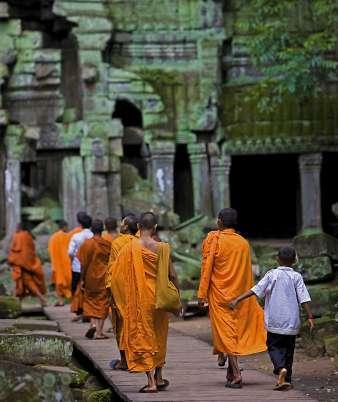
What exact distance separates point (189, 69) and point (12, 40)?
14.1 feet

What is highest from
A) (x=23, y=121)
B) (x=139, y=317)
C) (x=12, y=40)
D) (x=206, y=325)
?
(x=12, y=40)

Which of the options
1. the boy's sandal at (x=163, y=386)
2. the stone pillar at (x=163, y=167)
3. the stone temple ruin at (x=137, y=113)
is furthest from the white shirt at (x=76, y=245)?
the stone pillar at (x=163, y=167)

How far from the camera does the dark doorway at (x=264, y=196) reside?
2997 cm

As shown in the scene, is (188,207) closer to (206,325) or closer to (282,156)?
(282,156)

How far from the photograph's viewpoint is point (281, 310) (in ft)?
30.5

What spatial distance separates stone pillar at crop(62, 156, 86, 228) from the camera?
81.6ft

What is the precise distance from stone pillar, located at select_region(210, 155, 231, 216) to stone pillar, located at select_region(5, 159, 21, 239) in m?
4.64

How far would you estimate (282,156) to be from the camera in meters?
27.9

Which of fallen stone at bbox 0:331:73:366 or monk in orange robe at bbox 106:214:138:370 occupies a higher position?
monk in orange robe at bbox 106:214:138:370

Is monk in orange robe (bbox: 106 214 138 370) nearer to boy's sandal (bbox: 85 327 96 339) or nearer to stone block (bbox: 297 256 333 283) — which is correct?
boy's sandal (bbox: 85 327 96 339)

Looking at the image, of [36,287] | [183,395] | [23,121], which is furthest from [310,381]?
[23,121]

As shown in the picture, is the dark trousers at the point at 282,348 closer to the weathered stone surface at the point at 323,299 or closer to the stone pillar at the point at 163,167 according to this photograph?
the weathered stone surface at the point at 323,299

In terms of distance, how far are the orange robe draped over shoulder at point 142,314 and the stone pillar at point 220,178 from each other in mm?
16026

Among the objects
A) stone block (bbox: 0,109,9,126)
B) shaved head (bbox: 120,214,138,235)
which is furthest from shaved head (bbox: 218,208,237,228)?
stone block (bbox: 0,109,9,126)
